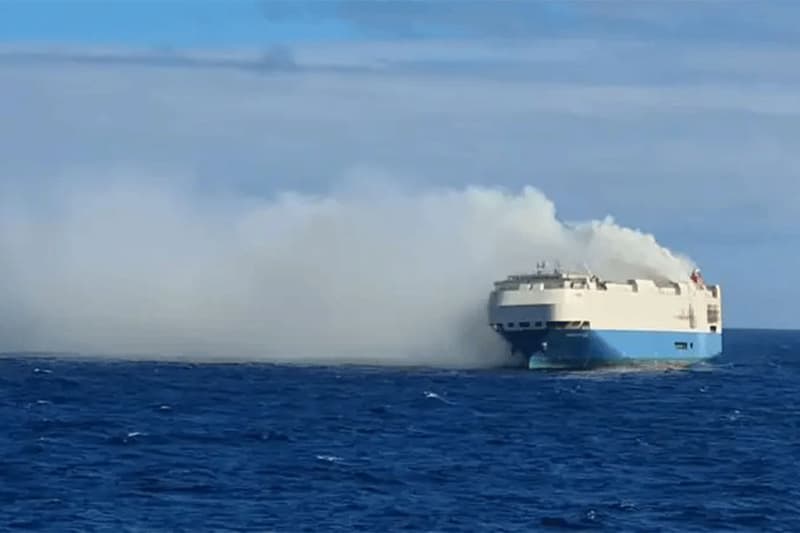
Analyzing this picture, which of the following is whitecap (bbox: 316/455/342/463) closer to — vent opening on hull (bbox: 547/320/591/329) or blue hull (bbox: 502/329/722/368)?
vent opening on hull (bbox: 547/320/591/329)

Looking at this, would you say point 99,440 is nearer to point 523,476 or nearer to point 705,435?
point 523,476

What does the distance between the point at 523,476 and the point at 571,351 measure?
74366 millimetres

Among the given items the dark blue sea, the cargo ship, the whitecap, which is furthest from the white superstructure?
the whitecap

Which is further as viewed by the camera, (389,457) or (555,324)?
(555,324)

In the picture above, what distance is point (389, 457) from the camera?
66.6 metres

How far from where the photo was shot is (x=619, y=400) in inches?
4023

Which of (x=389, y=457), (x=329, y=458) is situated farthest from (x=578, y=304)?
(x=329, y=458)

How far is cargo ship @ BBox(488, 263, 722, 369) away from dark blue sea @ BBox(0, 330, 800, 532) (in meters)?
20.3

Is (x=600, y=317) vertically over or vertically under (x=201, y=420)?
over

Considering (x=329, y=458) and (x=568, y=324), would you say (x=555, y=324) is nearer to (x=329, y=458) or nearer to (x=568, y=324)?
(x=568, y=324)

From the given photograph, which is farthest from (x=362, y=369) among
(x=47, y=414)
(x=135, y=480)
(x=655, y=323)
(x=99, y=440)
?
(x=135, y=480)

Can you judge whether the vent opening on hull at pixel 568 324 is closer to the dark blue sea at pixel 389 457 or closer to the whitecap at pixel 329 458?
the dark blue sea at pixel 389 457

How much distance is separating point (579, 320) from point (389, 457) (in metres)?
70.0

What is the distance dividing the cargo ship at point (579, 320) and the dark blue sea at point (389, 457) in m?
20.3
